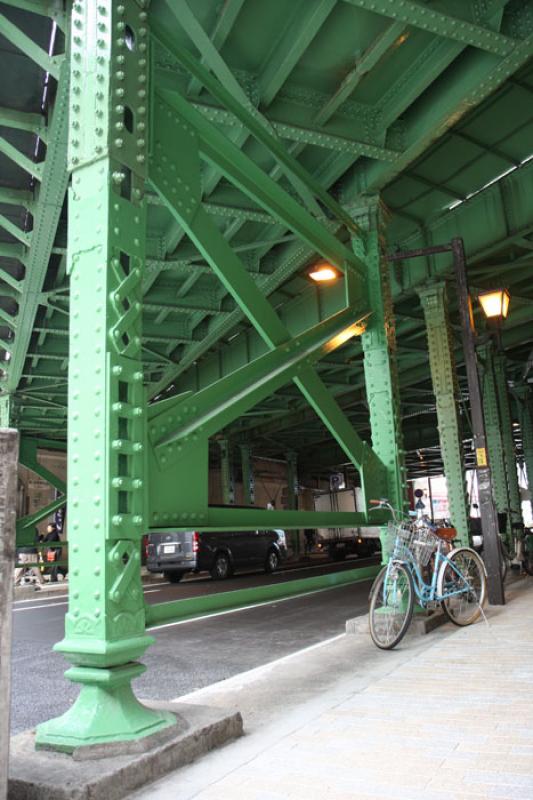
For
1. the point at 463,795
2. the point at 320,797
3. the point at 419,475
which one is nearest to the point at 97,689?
the point at 320,797

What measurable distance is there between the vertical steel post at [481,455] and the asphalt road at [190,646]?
2347 mm

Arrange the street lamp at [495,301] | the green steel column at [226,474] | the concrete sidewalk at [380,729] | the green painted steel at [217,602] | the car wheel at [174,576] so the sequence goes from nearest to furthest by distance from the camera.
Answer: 1. the concrete sidewalk at [380,729]
2. the green painted steel at [217,602]
3. the street lamp at [495,301]
4. the car wheel at [174,576]
5. the green steel column at [226,474]

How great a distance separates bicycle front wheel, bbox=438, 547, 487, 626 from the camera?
7359 millimetres

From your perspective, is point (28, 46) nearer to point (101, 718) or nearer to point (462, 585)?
point (101, 718)

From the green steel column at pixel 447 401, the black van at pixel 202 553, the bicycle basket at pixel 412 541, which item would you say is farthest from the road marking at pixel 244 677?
the black van at pixel 202 553

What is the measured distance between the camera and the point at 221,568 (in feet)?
59.5

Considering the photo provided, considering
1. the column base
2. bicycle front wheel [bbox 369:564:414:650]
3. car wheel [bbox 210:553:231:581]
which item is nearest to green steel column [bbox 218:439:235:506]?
car wheel [bbox 210:553:231:581]

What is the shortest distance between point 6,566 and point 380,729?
2.43 m

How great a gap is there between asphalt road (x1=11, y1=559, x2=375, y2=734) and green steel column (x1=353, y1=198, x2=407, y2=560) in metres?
2.04

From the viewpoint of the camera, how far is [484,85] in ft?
23.5

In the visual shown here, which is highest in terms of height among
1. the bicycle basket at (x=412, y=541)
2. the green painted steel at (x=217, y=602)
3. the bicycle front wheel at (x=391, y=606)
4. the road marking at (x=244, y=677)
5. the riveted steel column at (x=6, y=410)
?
the riveted steel column at (x=6, y=410)

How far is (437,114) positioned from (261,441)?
25.9m

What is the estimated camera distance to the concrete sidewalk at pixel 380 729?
111 inches

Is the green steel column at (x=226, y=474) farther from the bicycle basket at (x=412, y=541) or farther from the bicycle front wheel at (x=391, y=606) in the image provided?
the bicycle front wheel at (x=391, y=606)
